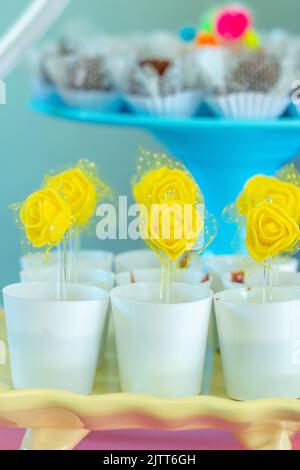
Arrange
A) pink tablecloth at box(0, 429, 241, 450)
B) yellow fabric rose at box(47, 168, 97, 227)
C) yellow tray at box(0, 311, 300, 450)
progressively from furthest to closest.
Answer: pink tablecloth at box(0, 429, 241, 450) → yellow fabric rose at box(47, 168, 97, 227) → yellow tray at box(0, 311, 300, 450)

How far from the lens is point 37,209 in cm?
80

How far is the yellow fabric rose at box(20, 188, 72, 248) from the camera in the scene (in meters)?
0.80

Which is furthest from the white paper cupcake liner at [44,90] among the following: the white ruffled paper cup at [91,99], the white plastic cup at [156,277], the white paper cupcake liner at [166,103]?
the white plastic cup at [156,277]

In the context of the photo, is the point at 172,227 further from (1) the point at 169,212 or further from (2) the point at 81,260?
(2) the point at 81,260

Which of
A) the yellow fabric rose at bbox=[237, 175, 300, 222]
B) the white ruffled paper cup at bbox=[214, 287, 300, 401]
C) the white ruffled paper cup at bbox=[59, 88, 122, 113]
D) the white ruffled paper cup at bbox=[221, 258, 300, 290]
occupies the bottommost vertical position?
the white ruffled paper cup at bbox=[214, 287, 300, 401]

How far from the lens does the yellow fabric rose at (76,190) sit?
0.87 meters

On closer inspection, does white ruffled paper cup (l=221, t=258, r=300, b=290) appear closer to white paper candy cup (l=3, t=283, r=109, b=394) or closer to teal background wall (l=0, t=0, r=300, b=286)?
white paper candy cup (l=3, t=283, r=109, b=394)

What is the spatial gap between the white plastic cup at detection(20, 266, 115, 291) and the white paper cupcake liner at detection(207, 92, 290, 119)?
494 millimetres

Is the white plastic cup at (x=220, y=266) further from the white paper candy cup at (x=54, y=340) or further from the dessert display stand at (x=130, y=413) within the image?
the white paper candy cup at (x=54, y=340)

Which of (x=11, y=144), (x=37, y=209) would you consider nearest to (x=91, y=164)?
(x=37, y=209)

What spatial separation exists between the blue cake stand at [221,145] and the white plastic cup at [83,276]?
0.36 meters

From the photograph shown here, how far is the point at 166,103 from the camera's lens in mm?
1393

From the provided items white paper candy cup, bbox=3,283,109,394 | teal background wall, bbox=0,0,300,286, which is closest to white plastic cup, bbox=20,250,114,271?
white paper candy cup, bbox=3,283,109,394

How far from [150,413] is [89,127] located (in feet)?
5.84
